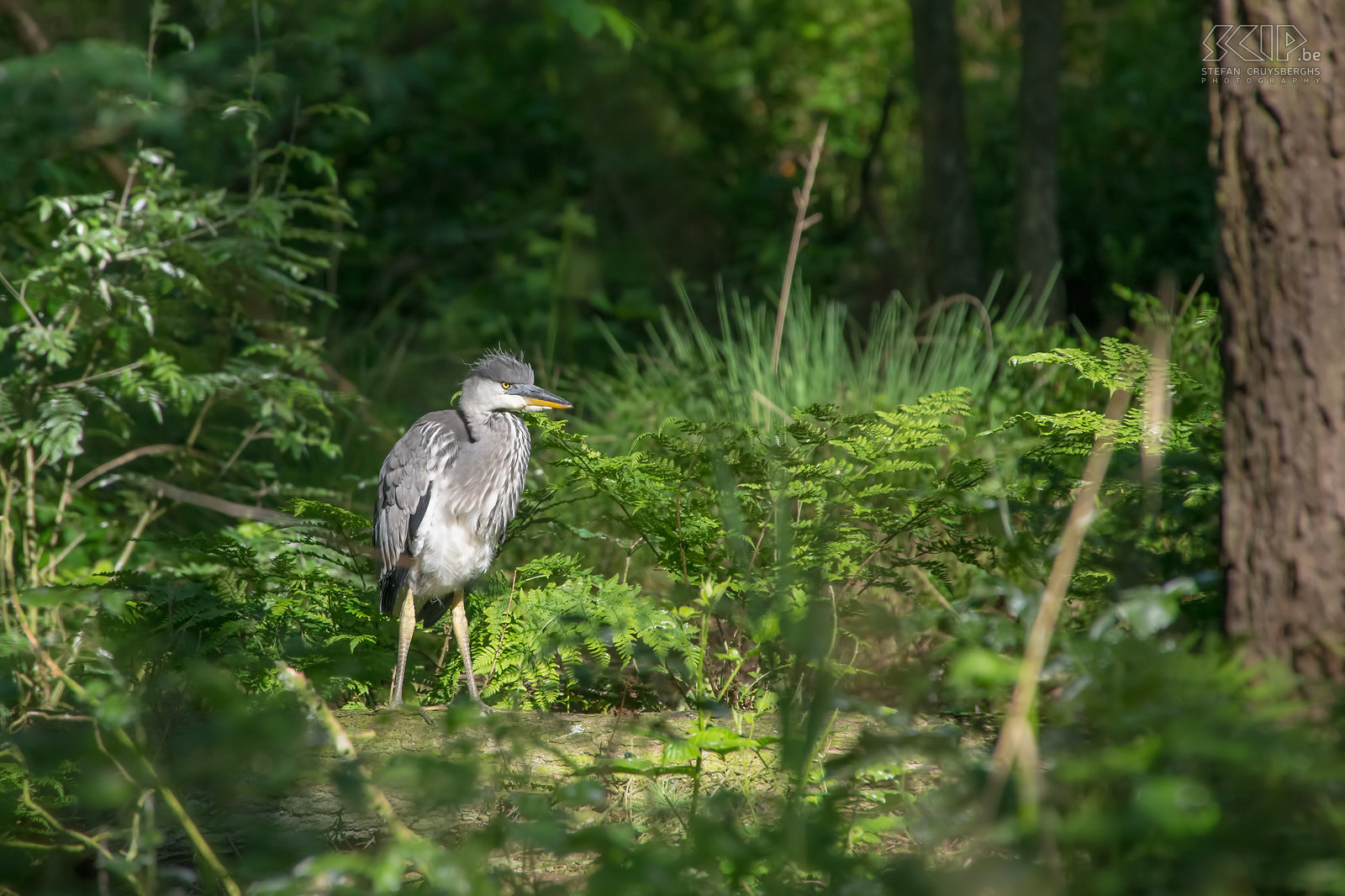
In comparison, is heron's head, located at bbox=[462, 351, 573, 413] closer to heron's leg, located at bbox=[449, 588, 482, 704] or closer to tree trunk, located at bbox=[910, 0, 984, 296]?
heron's leg, located at bbox=[449, 588, 482, 704]

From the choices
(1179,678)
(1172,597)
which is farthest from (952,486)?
(1179,678)

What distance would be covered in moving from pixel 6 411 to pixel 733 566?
118 inches

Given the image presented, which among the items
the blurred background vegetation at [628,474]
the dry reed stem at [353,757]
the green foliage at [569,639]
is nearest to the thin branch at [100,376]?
the blurred background vegetation at [628,474]

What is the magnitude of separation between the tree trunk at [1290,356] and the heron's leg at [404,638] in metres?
2.82

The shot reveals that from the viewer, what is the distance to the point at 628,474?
345 cm

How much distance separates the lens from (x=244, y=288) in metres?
5.05

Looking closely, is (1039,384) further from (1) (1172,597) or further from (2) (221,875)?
(2) (221,875)

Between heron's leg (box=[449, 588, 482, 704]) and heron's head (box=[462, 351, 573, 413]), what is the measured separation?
0.75m

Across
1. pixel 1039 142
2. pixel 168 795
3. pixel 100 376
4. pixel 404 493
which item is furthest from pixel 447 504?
pixel 1039 142

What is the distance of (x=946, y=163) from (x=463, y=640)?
A: 487 centimetres

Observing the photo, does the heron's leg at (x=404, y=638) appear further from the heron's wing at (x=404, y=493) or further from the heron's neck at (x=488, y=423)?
the heron's neck at (x=488, y=423)

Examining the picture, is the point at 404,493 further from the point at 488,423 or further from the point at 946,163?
the point at 946,163

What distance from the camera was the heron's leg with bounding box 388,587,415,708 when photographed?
13.0 feet

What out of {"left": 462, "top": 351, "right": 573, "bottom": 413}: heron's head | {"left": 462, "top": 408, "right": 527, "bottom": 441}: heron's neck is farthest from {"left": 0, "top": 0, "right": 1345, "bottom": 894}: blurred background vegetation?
{"left": 462, "top": 408, "right": 527, "bottom": 441}: heron's neck
